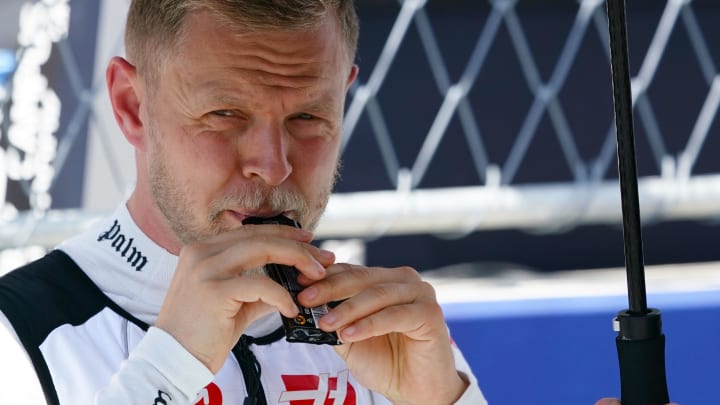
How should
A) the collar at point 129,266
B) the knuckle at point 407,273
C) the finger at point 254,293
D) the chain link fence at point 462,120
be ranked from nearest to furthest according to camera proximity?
the finger at point 254,293, the knuckle at point 407,273, the collar at point 129,266, the chain link fence at point 462,120

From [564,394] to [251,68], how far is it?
577 millimetres

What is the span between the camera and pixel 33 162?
2.06 m

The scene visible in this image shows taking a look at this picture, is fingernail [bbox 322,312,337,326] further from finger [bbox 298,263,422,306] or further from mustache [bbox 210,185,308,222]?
mustache [bbox 210,185,308,222]

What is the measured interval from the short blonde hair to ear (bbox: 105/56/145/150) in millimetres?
15

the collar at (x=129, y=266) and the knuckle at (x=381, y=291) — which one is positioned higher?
the collar at (x=129, y=266)

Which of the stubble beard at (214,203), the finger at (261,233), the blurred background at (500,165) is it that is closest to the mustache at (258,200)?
the stubble beard at (214,203)

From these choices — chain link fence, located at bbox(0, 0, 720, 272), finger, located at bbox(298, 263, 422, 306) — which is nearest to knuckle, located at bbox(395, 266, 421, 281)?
finger, located at bbox(298, 263, 422, 306)

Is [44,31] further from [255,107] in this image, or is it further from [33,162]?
[255,107]

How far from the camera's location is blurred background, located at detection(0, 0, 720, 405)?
1616mm

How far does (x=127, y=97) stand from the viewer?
56.9 inches

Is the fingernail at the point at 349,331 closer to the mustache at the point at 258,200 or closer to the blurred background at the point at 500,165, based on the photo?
the mustache at the point at 258,200

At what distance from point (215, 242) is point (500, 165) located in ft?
4.18

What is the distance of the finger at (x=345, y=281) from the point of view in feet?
3.75

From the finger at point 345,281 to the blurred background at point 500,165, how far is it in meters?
0.37
